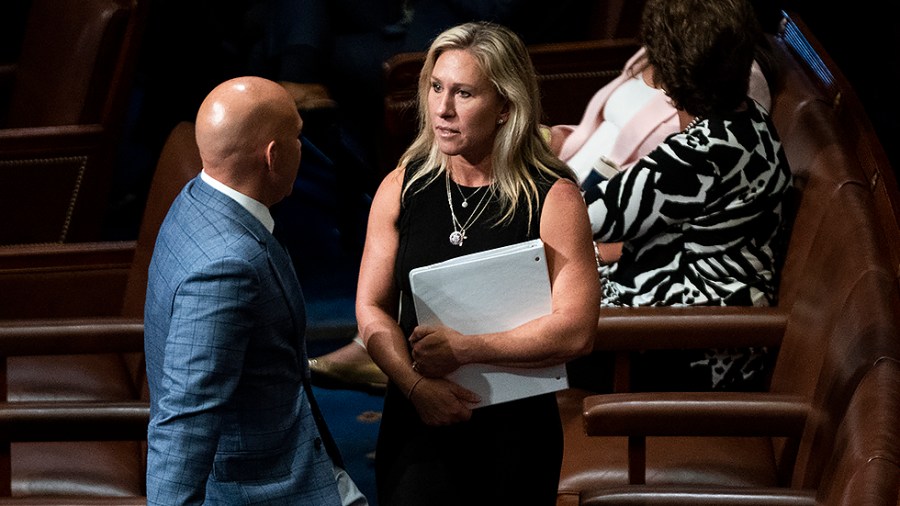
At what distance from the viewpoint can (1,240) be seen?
3.85 metres

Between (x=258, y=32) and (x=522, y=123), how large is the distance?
8.93 feet

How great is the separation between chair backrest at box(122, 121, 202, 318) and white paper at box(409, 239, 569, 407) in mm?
902

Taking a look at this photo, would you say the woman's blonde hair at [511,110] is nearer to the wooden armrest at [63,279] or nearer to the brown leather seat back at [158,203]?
the brown leather seat back at [158,203]

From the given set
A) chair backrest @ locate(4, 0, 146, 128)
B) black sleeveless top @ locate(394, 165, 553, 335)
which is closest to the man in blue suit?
black sleeveless top @ locate(394, 165, 553, 335)

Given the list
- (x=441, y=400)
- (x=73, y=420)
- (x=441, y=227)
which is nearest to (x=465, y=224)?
(x=441, y=227)

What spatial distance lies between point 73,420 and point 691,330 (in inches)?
46.9

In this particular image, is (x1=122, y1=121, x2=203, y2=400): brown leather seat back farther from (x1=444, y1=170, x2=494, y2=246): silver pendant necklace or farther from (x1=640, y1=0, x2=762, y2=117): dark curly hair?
(x1=640, y1=0, x2=762, y2=117): dark curly hair

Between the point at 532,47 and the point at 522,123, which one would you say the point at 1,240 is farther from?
the point at 522,123

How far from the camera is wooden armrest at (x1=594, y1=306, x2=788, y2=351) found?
8.28 ft

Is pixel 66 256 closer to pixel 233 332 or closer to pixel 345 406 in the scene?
pixel 345 406

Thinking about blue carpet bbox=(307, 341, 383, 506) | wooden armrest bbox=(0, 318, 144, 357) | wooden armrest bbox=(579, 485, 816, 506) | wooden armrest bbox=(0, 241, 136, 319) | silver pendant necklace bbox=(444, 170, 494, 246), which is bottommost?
blue carpet bbox=(307, 341, 383, 506)

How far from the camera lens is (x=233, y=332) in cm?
162

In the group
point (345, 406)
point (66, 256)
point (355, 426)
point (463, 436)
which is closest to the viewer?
point (463, 436)

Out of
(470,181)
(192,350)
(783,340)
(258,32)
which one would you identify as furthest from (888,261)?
(258,32)
